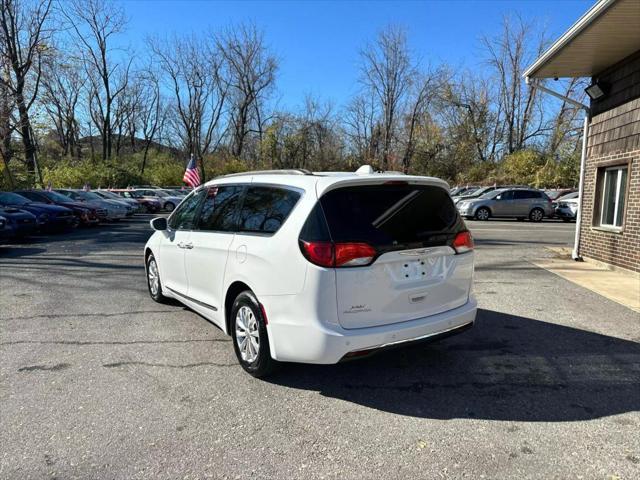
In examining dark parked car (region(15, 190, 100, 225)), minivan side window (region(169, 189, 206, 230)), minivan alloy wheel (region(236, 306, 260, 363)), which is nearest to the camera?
minivan alloy wheel (region(236, 306, 260, 363))

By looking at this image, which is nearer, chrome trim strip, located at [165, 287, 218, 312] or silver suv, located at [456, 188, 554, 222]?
chrome trim strip, located at [165, 287, 218, 312]

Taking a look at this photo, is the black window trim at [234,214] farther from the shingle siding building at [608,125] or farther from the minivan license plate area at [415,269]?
the shingle siding building at [608,125]

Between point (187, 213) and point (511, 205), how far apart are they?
21264 millimetres

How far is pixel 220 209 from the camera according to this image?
4770mm

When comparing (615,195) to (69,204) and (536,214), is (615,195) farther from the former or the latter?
(69,204)

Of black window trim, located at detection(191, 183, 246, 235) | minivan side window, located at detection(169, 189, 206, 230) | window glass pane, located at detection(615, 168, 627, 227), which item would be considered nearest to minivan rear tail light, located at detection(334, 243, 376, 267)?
black window trim, located at detection(191, 183, 246, 235)

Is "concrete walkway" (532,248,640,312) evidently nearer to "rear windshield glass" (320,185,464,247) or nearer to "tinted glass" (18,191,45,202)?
"rear windshield glass" (320,185,464,247)

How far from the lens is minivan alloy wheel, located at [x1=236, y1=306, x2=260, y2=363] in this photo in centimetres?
392

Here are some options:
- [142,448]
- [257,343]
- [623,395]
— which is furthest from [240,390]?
[623,395]

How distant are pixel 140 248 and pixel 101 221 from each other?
8755 mm

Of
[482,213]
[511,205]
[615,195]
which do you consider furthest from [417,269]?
[511,205]

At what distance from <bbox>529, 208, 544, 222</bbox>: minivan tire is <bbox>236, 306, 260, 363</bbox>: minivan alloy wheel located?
22813mm

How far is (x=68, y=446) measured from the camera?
118 inches

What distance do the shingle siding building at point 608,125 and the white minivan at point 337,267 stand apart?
517 centimetres
